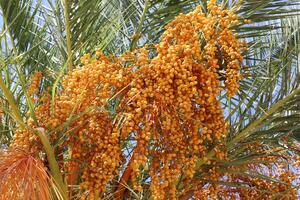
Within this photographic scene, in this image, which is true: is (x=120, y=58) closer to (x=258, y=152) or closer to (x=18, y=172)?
(x=18, y=172)

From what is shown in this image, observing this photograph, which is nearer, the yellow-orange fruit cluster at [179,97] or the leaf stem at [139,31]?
the yellow-orange fruit cluster at [179,97]

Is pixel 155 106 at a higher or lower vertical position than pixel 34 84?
lower

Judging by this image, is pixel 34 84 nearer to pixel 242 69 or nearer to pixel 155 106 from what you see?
pixel 155 106

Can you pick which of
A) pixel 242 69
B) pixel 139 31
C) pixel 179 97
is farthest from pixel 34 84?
pixel 242 69

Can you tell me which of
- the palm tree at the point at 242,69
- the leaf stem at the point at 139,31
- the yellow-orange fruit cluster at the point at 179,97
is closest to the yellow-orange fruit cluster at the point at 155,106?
the yellow-orange fruit cluster at the point at 179,97

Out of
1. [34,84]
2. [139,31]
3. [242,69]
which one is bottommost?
[242,69]

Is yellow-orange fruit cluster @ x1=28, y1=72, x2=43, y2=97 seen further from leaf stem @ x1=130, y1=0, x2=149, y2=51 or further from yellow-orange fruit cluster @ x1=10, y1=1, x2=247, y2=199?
leaf stem @ x1=130, y1=0, x2=149, y2=51

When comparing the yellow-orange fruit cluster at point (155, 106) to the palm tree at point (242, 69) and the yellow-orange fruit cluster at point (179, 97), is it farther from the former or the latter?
the palm tree at point (242, 69)

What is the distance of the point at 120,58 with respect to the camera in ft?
10.4

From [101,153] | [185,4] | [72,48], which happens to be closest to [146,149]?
[101,153]

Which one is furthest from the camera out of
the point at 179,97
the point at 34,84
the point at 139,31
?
the point at 139,31

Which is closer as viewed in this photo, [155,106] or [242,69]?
[155,106]

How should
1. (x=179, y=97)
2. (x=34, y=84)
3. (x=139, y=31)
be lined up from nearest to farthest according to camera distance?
(x=179, y=97)
(x=34, y=84)
(x=139, y=31)

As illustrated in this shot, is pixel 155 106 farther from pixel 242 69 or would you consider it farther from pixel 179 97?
pixel 242 69
